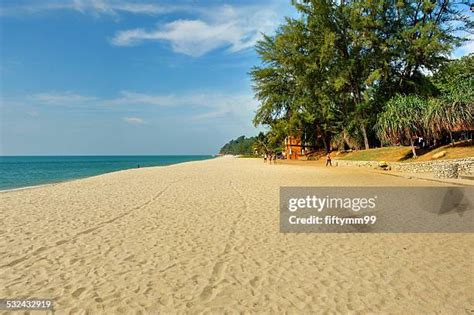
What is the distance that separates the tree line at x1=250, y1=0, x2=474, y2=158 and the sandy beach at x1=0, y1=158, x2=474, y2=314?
1870cm

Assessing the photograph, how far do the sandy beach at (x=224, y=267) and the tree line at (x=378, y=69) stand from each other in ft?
61.4

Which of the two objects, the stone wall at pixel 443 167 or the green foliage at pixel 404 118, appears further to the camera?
A: the green foliage at pixel 404 118

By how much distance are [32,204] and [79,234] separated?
6410 millimetres

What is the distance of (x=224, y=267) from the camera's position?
5.81m

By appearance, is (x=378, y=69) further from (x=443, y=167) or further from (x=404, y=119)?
(x=443, y=167)

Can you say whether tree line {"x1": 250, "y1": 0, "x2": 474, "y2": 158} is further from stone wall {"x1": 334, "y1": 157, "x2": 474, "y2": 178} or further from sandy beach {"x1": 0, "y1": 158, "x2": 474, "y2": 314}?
sandy beach {"x1": 0, "y1": 158, "x2": 474, "y2": 314}

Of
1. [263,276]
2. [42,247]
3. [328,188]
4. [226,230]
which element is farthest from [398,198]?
[42,247]

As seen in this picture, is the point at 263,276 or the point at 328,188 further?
the point at 328,188

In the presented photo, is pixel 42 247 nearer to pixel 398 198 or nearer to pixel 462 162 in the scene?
pixel 398 198

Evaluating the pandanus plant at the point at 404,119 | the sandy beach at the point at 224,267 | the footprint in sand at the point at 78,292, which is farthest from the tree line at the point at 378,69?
the footprint in sand at the point at 78,292

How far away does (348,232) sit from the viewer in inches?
320

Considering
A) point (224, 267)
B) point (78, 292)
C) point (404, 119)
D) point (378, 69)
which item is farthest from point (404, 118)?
point (78, 292)

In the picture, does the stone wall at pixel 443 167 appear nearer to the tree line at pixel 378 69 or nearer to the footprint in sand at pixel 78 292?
the tree line at pixel 378 69

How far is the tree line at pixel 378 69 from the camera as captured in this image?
81.2 ft
